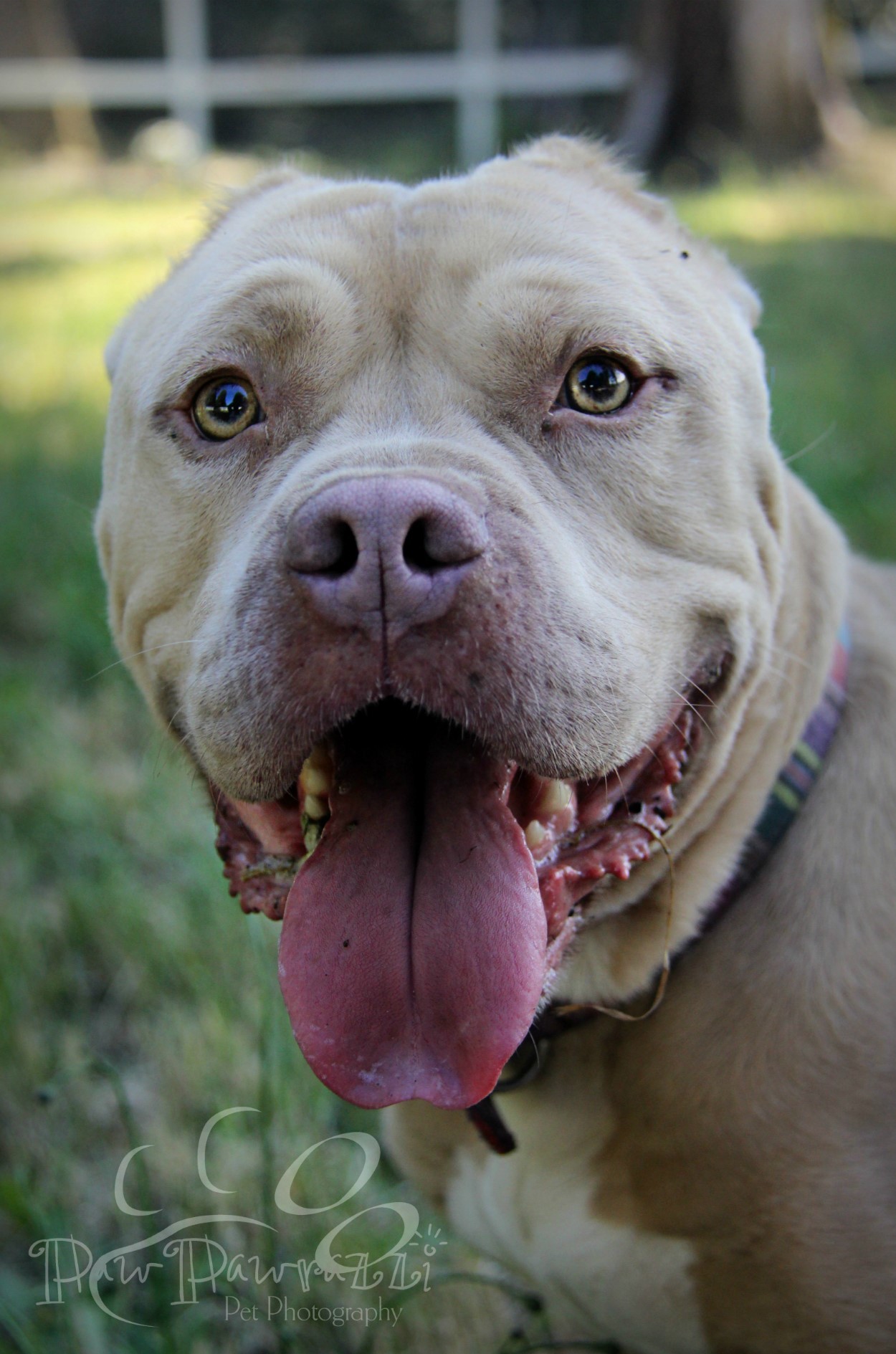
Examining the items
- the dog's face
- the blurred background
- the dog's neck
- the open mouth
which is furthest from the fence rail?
the open mouth

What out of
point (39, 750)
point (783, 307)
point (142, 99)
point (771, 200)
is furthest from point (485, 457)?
point (142, 99)

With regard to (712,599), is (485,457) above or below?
above

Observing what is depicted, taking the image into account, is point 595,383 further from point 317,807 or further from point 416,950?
point 416,950

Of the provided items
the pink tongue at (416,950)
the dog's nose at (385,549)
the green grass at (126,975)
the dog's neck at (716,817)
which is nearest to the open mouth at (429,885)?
the pink tongue at (416,950)

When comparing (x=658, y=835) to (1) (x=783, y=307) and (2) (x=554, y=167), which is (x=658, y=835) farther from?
(1) (x=783, y=307)

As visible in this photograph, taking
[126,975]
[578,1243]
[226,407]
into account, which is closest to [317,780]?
[226,407]

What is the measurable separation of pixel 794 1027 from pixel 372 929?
0.71 m

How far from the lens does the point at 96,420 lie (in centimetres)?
636

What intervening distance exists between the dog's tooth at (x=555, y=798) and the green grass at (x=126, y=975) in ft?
2.73

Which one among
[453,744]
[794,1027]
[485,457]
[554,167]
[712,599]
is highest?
[554,167]

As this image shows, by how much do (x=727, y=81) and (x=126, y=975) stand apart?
34.0 feet

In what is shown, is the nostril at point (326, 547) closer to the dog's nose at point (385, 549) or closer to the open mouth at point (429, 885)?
the dog's nose at point (385, 549)

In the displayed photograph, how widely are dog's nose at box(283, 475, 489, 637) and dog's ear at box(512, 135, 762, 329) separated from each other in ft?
3.34

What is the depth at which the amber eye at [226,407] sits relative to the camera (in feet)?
7.04
